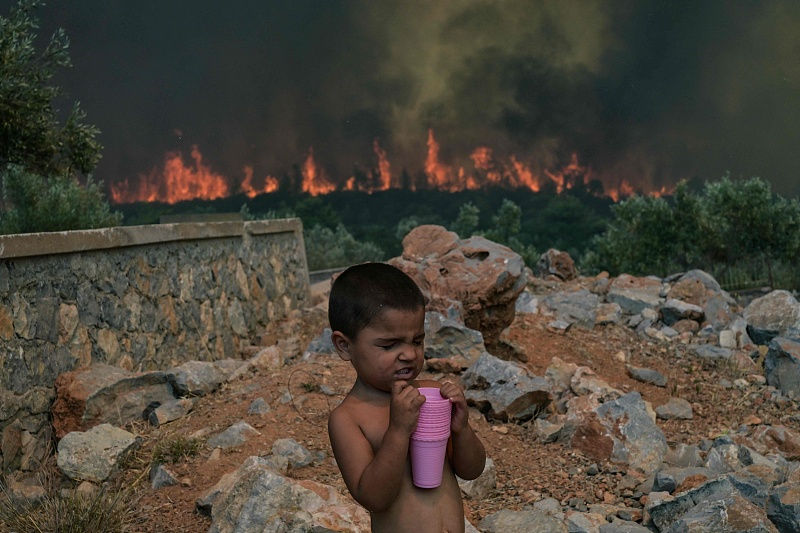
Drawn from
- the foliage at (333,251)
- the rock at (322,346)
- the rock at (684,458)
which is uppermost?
the rock at (322,346)

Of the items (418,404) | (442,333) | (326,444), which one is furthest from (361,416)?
(442,333)

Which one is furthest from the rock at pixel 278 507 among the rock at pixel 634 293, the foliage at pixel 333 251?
the foliage at pixel 333 251

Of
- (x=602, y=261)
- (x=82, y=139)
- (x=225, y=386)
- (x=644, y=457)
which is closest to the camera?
(x=644, y=457)

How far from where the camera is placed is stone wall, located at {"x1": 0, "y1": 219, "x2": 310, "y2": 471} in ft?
Answer: 16.8

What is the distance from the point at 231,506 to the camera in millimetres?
3508

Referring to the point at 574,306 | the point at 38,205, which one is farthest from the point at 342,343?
the point at 38,205

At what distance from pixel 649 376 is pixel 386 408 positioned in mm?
5421

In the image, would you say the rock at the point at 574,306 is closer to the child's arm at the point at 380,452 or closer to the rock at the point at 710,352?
the rock at the point at 710,352

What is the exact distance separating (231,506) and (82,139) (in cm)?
1109

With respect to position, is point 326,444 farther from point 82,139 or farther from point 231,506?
point 82,139

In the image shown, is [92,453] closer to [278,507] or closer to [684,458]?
[278,507]

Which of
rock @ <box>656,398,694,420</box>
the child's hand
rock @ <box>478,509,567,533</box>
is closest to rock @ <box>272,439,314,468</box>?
rock @ <box>478,509,567,533</box>

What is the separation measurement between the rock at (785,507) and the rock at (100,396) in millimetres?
4403

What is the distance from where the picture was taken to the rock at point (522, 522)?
142 inches
